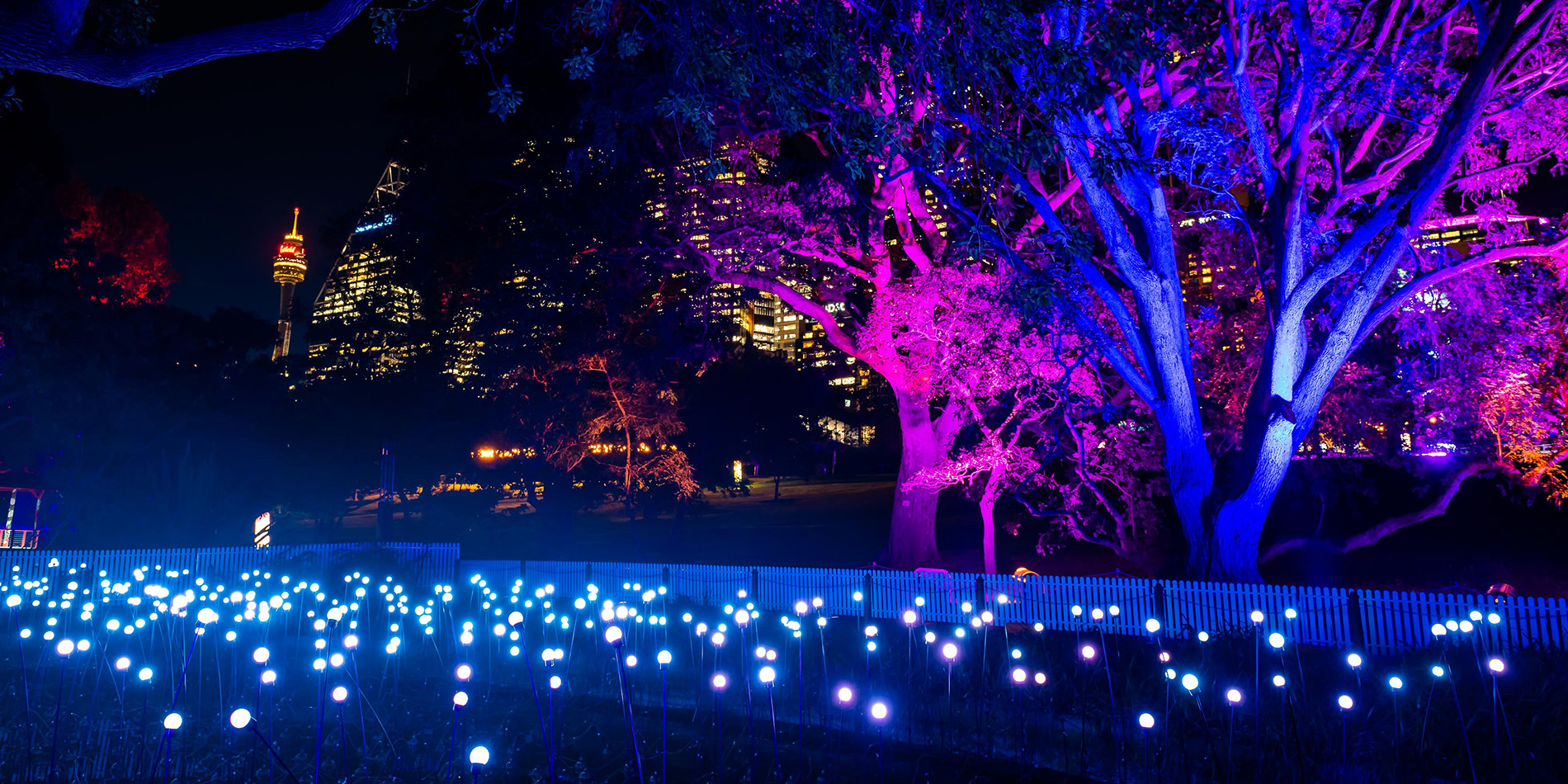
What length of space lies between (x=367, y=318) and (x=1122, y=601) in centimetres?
3117

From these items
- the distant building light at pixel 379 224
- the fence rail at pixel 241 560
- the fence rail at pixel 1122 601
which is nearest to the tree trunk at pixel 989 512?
the fence rail at pixel 1122 601

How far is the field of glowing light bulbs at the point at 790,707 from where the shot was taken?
23.6ft

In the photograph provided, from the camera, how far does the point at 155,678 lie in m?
10.5

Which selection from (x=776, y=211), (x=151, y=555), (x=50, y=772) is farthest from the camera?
(x=151, y=555)

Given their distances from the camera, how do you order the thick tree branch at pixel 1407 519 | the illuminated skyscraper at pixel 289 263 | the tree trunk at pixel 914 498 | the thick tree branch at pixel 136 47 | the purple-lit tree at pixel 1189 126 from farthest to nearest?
the illuminated skyscraper at pixel 289 263 < the tree trunk at pixel 914 498 < the thick tree branch at pixel 1407 519 < the purple-lit tree at pixel 1189 126 < the thick tree branch at pixel 136 47

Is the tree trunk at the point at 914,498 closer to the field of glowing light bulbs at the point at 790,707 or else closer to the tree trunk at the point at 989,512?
the tree trunk at the point at 989,512

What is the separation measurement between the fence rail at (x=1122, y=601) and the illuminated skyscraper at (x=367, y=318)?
14312 mm

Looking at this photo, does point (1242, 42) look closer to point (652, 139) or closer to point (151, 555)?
point (652, 139)

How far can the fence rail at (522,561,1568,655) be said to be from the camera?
11031mm

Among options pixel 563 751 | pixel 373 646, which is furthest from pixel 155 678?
pixel 563 751

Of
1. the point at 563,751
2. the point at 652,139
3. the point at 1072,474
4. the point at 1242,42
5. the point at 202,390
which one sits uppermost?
the point at 652,139

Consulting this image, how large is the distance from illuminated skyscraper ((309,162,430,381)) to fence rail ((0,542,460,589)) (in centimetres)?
921

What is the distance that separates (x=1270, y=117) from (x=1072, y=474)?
8553 mm

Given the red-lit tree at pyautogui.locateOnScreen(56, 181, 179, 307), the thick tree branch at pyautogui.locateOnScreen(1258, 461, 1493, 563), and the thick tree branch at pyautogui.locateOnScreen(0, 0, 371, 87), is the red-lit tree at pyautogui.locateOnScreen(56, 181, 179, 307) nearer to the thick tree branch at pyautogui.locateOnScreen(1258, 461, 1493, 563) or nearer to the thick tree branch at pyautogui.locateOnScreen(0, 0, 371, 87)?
the thick tree branch at pyautogui.locateOnScreen(0, 0, 371, 87)
